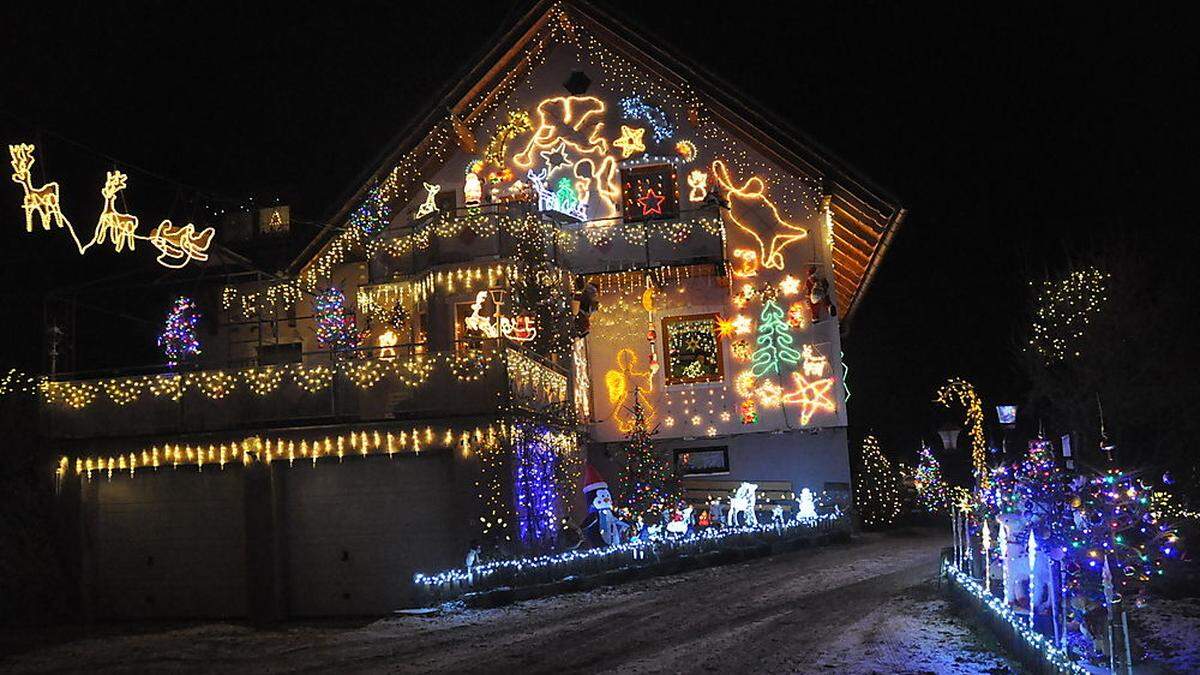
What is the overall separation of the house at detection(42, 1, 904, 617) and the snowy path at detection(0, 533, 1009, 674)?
2596mm

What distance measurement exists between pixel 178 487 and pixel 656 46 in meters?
15.1

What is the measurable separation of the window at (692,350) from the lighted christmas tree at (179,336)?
11420mm

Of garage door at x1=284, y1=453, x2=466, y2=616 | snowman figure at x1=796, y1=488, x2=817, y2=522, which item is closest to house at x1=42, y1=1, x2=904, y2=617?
garage door at x1=284, y1=453, x2=466, y2=616

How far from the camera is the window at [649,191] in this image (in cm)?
2519

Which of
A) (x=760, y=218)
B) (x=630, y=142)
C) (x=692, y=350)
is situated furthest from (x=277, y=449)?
(x=760, y=218)

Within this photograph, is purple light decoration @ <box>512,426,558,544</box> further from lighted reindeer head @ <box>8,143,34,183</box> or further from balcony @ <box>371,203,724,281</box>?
lighted reindeer head @ <box>8,143,34,183</box>

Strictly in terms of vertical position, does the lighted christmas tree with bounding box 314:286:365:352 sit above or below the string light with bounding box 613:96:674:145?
below

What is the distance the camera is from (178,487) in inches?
815

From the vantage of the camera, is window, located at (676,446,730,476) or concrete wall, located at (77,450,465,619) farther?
window, located at (676,446,730,476)

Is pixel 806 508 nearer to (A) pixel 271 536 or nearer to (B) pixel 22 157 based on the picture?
(A) pixel 271 536

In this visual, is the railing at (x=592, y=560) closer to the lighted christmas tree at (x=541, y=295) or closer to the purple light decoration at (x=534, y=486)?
the purple light decoration at (x=534, y=486)

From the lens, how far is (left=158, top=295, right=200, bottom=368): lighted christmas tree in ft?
75.2

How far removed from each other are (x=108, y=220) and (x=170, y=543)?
7.02 m

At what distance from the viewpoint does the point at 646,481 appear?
2284cm
